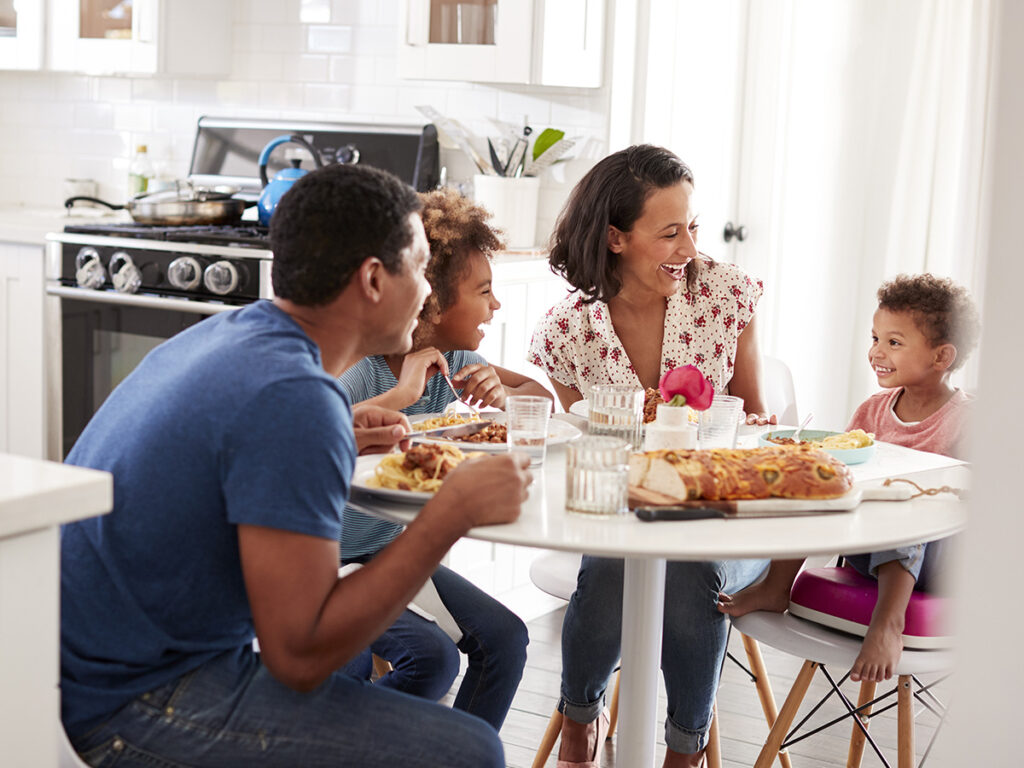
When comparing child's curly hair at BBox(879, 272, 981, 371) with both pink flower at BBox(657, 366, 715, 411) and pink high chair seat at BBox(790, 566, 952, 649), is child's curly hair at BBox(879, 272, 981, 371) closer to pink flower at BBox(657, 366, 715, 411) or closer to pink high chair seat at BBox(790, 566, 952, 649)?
pink high chair seat at BBox(790, 566, 952, 649)

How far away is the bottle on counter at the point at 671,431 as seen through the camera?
176cm

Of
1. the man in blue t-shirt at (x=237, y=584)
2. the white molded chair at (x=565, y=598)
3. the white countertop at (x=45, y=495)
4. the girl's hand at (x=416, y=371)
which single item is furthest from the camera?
the white molded chair at (x=565, y=598)

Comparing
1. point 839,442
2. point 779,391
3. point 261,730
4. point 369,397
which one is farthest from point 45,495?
point 779,391

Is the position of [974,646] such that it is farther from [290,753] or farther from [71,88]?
[71,88]

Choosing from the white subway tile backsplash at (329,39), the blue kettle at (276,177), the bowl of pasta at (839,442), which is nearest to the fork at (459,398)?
the bowl of pasta at (839,442)

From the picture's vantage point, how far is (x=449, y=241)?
210 cm

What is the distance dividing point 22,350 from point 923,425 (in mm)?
2607

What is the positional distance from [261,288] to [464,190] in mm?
809

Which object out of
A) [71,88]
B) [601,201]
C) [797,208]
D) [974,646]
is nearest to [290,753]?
[974,646]

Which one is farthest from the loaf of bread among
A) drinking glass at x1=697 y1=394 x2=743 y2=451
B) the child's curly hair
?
the child's curly hair

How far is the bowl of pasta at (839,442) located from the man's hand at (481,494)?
596mm

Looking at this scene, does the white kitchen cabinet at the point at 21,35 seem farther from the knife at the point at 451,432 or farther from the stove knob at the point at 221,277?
the knife at the point at 451,432

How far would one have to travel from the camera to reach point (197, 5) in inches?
153

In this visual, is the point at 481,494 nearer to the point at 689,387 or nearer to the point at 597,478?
the point at 597,478
